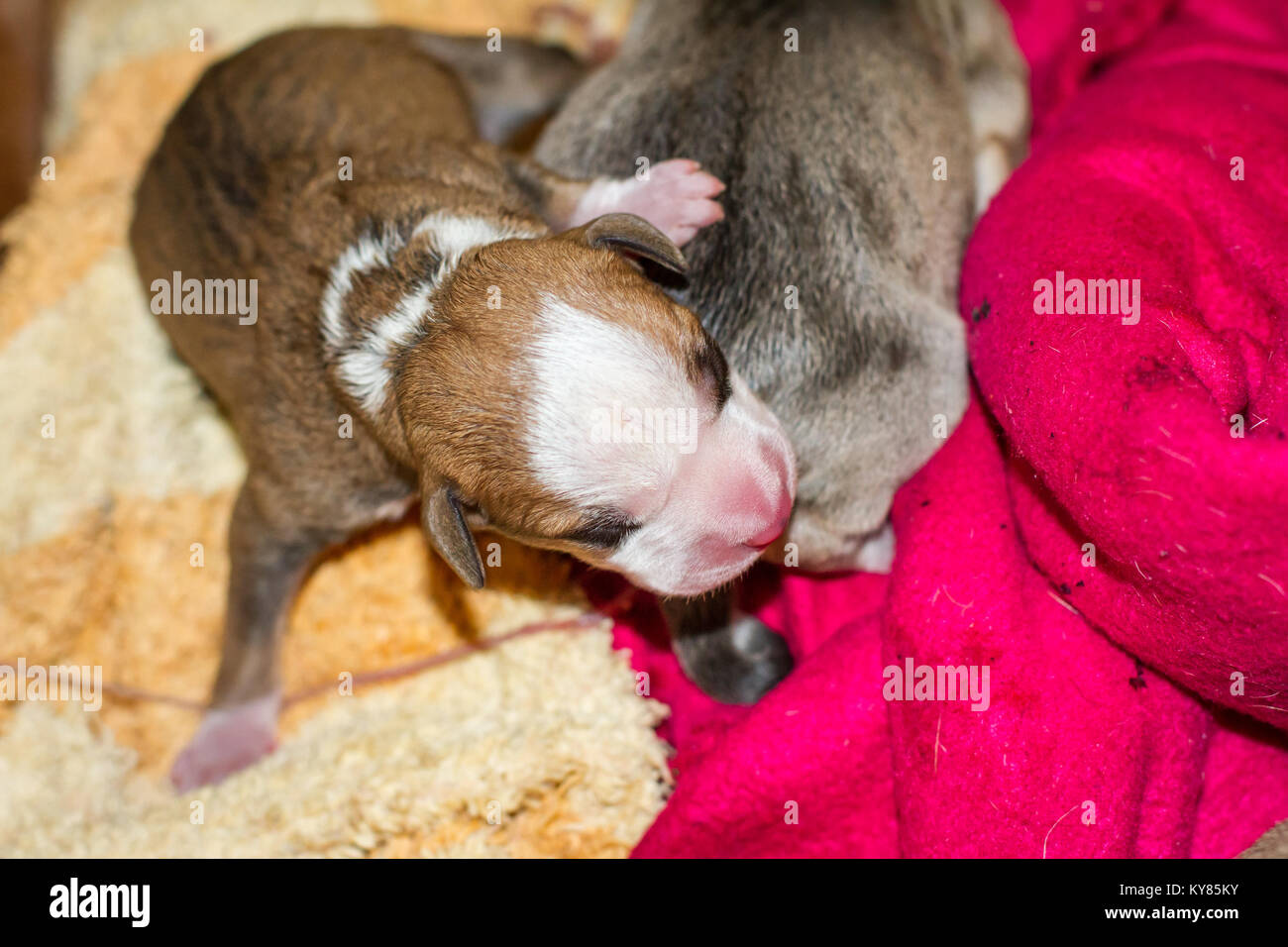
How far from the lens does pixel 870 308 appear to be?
3234mm

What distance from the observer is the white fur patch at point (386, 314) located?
118 inches

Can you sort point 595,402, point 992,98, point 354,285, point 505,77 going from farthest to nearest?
point 505,77
point 992,98
point 354,285
point 595,402

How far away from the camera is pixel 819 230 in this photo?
3.24m

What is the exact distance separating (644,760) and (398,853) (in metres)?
0.83

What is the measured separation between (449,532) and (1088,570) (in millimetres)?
1736

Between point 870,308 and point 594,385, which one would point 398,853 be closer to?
point 594,385

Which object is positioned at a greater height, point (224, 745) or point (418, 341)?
point (418, 341)

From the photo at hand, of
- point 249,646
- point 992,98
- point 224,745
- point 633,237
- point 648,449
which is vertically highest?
point 992,98

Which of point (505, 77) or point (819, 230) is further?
point (505, 77)

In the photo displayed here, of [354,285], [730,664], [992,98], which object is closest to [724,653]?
[730,664]

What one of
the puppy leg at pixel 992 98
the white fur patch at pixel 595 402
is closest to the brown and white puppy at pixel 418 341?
the white fur patch at pixel 595 402

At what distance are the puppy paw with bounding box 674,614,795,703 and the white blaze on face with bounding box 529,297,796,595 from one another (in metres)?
0.98

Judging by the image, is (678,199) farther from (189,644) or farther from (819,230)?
(189,644)

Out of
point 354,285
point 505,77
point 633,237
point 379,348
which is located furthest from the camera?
point 505,77
